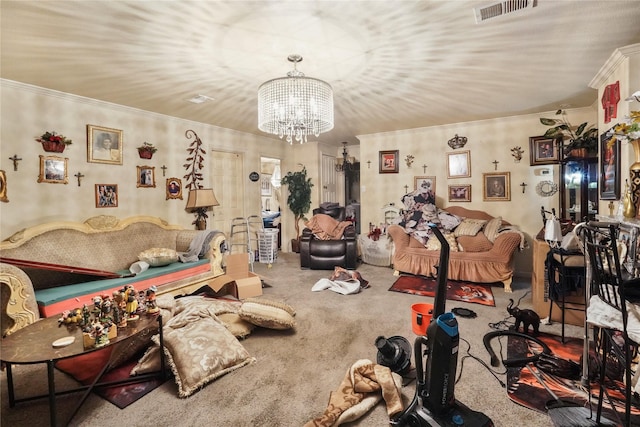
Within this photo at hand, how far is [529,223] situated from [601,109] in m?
1.96

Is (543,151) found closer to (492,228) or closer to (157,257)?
(492,228)

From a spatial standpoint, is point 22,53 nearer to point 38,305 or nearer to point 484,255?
point 38,305

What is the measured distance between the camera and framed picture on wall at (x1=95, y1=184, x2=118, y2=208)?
12.0 ft

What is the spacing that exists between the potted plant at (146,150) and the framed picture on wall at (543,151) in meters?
5.63

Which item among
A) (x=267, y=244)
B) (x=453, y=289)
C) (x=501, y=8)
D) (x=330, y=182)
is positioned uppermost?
(x=501, y=8)

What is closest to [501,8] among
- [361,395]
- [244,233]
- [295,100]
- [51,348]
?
[295,100]

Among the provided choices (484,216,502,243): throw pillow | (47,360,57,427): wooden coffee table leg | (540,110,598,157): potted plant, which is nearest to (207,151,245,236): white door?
(47,360,57,427): wooden coffee table leg

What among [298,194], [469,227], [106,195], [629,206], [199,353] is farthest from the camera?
[298,194]

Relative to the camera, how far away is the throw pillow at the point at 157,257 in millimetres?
3494

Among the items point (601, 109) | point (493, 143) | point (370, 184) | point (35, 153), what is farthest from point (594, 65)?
point (35, 153)

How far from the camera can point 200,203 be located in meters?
4.52

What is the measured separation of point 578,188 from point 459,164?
1.69 meters

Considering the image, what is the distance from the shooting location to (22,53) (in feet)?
7.89

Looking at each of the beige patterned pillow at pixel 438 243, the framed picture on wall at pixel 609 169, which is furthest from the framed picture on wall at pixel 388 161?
the framed picture on wall at pixel 609 169
